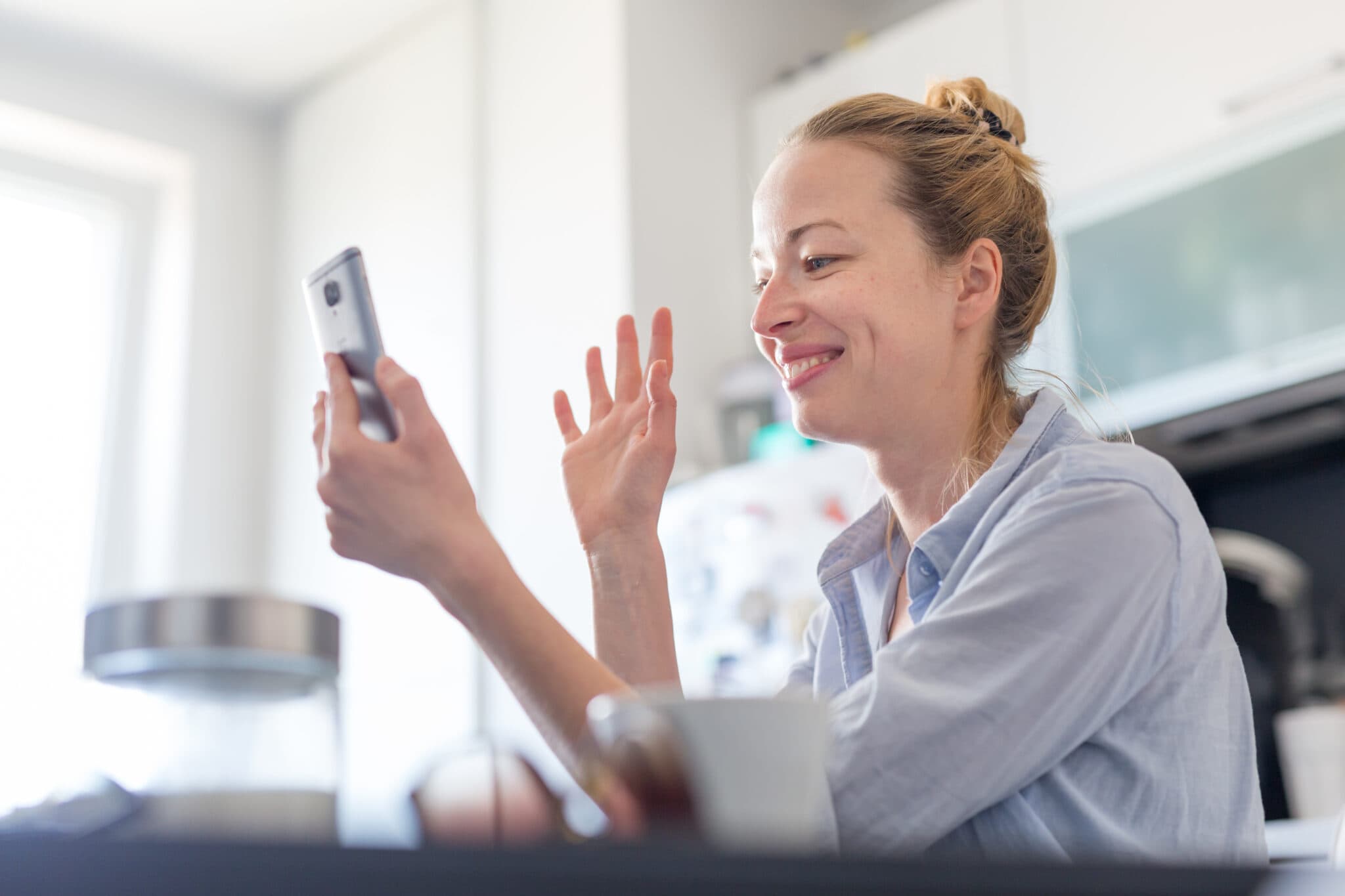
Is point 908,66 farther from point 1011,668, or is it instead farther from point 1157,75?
point 1011,668

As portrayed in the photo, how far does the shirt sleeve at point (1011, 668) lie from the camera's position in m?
0.73

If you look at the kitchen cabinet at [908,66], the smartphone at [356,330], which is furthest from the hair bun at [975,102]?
the kitchen cabinet at [908,66]

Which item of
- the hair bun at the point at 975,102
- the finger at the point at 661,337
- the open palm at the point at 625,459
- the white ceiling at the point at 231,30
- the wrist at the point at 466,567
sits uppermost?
the white ceiling at the point at 231,30

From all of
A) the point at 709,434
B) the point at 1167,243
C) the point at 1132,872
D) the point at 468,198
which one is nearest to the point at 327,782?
the point at 1132,872

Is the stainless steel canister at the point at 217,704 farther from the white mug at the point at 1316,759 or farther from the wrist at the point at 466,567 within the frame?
the white mug at the point at 1316,759

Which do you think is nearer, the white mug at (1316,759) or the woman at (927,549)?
the woman at (927,549)

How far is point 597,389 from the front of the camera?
1170 millimetres

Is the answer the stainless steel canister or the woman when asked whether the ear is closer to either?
the woman

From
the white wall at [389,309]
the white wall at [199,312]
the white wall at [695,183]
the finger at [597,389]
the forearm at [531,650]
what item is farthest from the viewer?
the white wall at [199,312]

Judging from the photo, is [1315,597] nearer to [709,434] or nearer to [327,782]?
[709,434]

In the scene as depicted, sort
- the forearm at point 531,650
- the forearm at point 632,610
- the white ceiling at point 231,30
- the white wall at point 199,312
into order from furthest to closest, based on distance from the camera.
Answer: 1. the white wall at point 199,312
2. the white ceiling at point 231,30
3. the forearm at point 632,610
4. the forearm at point 531,650

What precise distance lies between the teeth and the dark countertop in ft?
2.75

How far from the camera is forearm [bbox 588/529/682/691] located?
1030 mm

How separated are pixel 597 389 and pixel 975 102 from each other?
50cm
